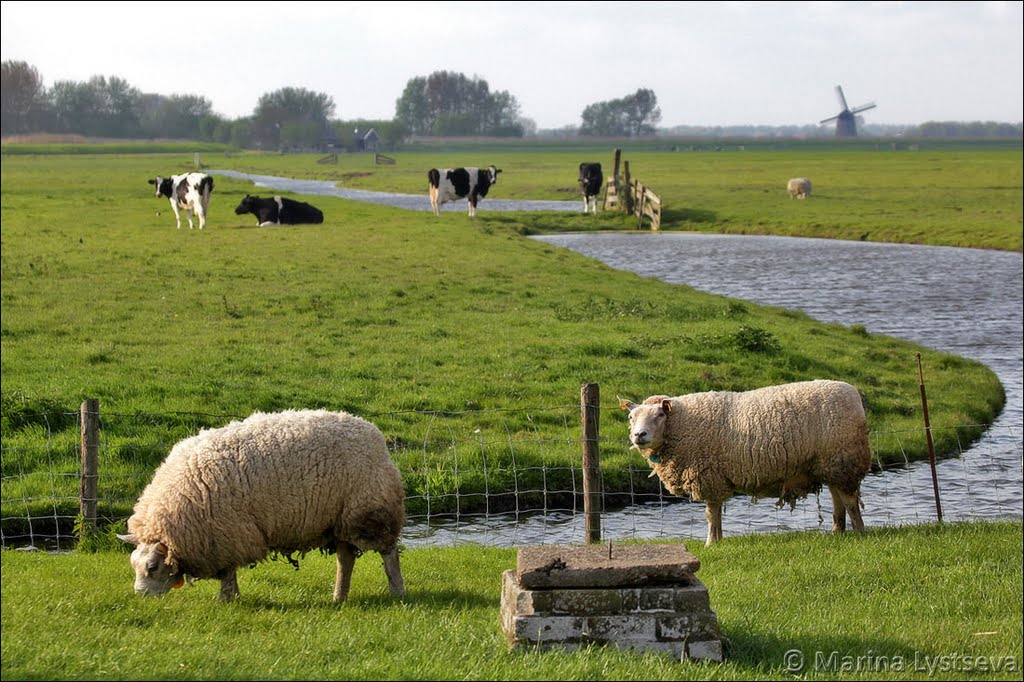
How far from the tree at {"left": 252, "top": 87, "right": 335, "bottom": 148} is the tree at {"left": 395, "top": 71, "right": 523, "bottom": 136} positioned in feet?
32.5

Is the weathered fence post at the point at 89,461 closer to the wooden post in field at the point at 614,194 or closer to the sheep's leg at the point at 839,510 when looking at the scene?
the sheep's leg at the point at 839,510

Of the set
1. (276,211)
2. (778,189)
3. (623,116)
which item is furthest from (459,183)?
(623,116)

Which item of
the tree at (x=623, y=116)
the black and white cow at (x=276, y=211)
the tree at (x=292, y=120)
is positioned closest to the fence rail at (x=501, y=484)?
the black and white cow at (x=276, y=211)

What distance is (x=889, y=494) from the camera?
16047mm

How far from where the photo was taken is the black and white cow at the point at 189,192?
147 ft

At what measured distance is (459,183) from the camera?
54750 millimetres

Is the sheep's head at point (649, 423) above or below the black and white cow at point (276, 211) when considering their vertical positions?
below

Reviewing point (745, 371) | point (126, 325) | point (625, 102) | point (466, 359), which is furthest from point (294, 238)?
point (625, 102)

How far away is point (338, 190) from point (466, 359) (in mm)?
60024

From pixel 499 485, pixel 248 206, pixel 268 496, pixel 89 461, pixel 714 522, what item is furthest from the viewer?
pixel 248 206

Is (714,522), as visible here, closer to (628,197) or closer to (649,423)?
(649,423)

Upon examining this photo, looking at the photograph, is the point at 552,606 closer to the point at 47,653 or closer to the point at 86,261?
the point at 47,653

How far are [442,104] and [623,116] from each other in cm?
4715

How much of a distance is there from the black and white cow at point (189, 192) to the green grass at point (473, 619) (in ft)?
113
